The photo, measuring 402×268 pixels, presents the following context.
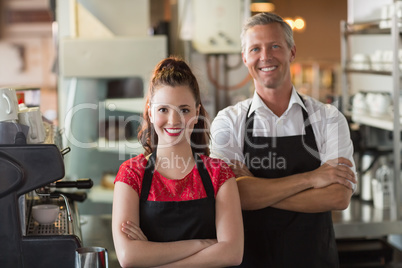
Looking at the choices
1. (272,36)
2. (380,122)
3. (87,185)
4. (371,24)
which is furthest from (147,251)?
(371,24)

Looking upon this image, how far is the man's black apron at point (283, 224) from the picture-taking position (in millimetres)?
1997

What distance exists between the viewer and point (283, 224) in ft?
6.56

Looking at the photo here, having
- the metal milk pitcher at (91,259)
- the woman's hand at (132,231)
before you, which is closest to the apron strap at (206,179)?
the woman's hand at (132,231)

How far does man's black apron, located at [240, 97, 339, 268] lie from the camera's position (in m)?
2.00

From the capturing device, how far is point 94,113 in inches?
149

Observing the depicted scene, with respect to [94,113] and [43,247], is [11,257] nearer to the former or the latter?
[43,247]

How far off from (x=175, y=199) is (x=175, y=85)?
1.08ft

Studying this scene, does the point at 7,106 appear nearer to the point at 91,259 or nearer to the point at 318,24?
the point at 91,259

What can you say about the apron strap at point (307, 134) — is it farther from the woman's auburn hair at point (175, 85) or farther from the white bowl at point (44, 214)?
the white bowl at point (44, 214)

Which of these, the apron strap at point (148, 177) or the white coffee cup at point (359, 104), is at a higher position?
the white coffee cup at point (359, 104)

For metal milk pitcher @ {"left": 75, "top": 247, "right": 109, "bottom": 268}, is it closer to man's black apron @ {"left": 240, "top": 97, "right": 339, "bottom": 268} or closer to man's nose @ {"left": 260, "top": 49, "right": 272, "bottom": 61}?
man's black apron @ {"left": 240, "top": 97, "right": 339, "bottom": 268}

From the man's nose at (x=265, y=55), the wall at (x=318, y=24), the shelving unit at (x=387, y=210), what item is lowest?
the shelving unit at (x=387, y=210)

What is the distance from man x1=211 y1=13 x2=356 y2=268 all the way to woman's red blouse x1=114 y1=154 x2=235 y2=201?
0.27m

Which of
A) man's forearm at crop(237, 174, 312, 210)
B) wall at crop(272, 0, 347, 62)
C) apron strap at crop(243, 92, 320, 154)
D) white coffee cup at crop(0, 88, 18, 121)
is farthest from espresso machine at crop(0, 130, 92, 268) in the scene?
wall at crop(272, 0, 347, 62)
